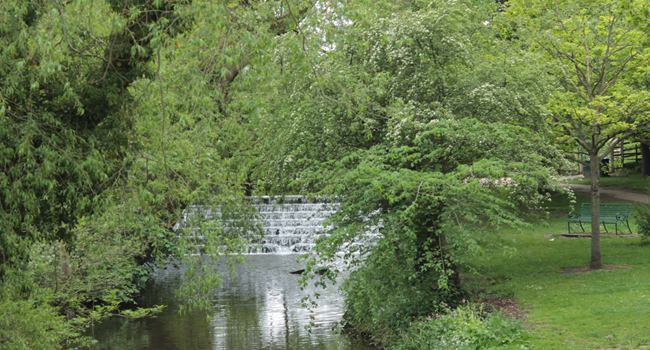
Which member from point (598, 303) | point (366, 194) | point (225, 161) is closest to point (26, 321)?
point (366, 194)

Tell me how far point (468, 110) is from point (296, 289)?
8784mm

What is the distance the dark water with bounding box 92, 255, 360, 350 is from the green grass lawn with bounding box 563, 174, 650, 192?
18.6 m

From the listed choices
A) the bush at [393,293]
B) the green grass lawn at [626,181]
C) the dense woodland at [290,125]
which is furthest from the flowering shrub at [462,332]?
the green grass lawn at [626,181]

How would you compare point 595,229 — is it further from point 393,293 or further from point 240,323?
point 240,323

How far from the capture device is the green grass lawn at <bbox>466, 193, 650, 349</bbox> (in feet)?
31.8

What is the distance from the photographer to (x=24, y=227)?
24.1 feet

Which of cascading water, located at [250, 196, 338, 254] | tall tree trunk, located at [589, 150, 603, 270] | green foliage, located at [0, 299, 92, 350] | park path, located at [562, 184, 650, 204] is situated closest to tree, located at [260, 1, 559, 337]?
tall tree trunk, located at [589, 150, 603, 270]

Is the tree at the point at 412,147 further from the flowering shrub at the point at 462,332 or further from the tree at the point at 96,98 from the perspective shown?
the tree at the point at 96,98

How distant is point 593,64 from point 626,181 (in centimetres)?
1868

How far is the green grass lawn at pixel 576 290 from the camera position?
9695mm

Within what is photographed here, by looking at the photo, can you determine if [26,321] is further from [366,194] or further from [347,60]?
[347,60]

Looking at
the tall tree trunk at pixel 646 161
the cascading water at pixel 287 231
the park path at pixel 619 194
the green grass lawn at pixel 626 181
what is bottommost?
the cascading water at pixel 287 231

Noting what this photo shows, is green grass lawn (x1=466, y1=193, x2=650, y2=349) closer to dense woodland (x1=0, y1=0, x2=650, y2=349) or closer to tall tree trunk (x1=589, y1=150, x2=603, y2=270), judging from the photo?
tall tree trunk (x1=589, y1=150, x2=603, y2=270)

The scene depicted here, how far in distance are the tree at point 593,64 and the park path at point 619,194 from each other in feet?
30.8
